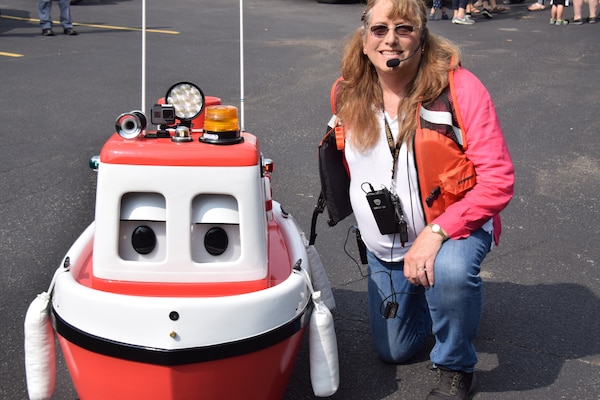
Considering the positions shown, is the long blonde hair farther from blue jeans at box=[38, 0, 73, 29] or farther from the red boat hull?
blue jeans at box=[38, 0, 73, 29]

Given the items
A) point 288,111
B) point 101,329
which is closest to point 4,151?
point 288,111

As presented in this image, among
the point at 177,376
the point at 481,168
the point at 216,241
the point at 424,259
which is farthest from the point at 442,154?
the point at 177,376

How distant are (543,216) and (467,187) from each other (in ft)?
7.83

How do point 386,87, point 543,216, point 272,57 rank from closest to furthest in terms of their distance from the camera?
1. point 386,87
2. point 543,216
3. point 272,57

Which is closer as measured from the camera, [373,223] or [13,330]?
[373,223]

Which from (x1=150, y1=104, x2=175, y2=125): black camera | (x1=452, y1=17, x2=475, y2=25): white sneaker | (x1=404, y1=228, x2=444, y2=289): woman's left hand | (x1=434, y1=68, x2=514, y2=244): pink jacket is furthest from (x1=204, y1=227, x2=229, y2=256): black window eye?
(x1=452, y1=17, x2=475, y2=25): white sneaker

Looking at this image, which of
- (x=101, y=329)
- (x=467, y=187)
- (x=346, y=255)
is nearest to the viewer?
(x=101, y=329)

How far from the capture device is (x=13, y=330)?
3.71 m

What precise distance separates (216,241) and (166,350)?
0.38 metres

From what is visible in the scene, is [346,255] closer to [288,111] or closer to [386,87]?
[386,87]

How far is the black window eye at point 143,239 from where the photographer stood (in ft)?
8.87

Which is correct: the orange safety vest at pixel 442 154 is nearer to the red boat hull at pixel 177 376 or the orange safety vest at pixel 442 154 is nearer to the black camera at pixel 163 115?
the red boat hull at pixel 177 376

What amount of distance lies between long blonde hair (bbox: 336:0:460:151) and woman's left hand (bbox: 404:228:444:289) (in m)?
0.36

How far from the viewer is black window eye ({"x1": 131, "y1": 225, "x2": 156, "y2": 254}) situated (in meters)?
2.71
